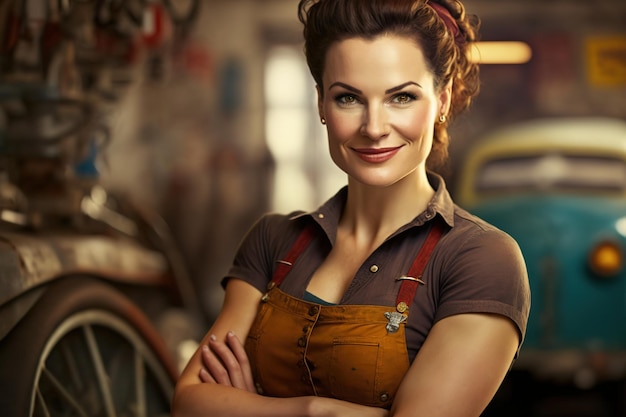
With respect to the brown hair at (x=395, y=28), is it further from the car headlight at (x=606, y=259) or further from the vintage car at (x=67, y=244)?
the car headlight at (x=606, y=259)

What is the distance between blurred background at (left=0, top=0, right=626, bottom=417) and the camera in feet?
33.4

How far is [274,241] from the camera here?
243 centimetres

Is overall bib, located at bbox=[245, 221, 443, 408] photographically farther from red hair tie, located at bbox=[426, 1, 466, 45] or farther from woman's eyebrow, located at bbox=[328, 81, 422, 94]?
red hair tie, located at bbox=[426, 1, 466, 45]

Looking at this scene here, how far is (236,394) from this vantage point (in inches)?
84.6

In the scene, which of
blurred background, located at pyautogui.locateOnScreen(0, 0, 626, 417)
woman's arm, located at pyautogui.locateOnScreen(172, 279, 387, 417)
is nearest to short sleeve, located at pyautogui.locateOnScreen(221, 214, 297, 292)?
woman's arm, located at pyautogui.locateOnScreen(172, 279, 387, 417)

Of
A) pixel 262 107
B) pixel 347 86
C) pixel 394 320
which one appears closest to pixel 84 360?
pixel 394 320

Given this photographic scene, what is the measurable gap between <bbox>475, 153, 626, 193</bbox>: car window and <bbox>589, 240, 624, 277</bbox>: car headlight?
→ 0.49 metres

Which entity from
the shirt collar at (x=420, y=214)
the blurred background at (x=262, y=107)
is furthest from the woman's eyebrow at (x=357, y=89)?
the blurred background at (x=262, y=107)

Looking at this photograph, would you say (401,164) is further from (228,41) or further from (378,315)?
(228,41)

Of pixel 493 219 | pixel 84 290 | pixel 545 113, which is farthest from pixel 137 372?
pixel 545 113

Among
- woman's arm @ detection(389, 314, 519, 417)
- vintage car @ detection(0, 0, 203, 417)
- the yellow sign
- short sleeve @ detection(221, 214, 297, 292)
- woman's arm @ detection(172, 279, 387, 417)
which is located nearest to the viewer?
woman's arm @ detection(389, 314, 519, 417)

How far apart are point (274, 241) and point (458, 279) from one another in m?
0.62

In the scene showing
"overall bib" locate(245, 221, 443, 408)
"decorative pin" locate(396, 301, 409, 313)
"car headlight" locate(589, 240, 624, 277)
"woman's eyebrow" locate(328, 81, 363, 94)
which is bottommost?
"car headlight" locate(589, 240, 624, 277)

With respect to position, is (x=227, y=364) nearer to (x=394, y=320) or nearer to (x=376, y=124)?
(x=394, y=320)
